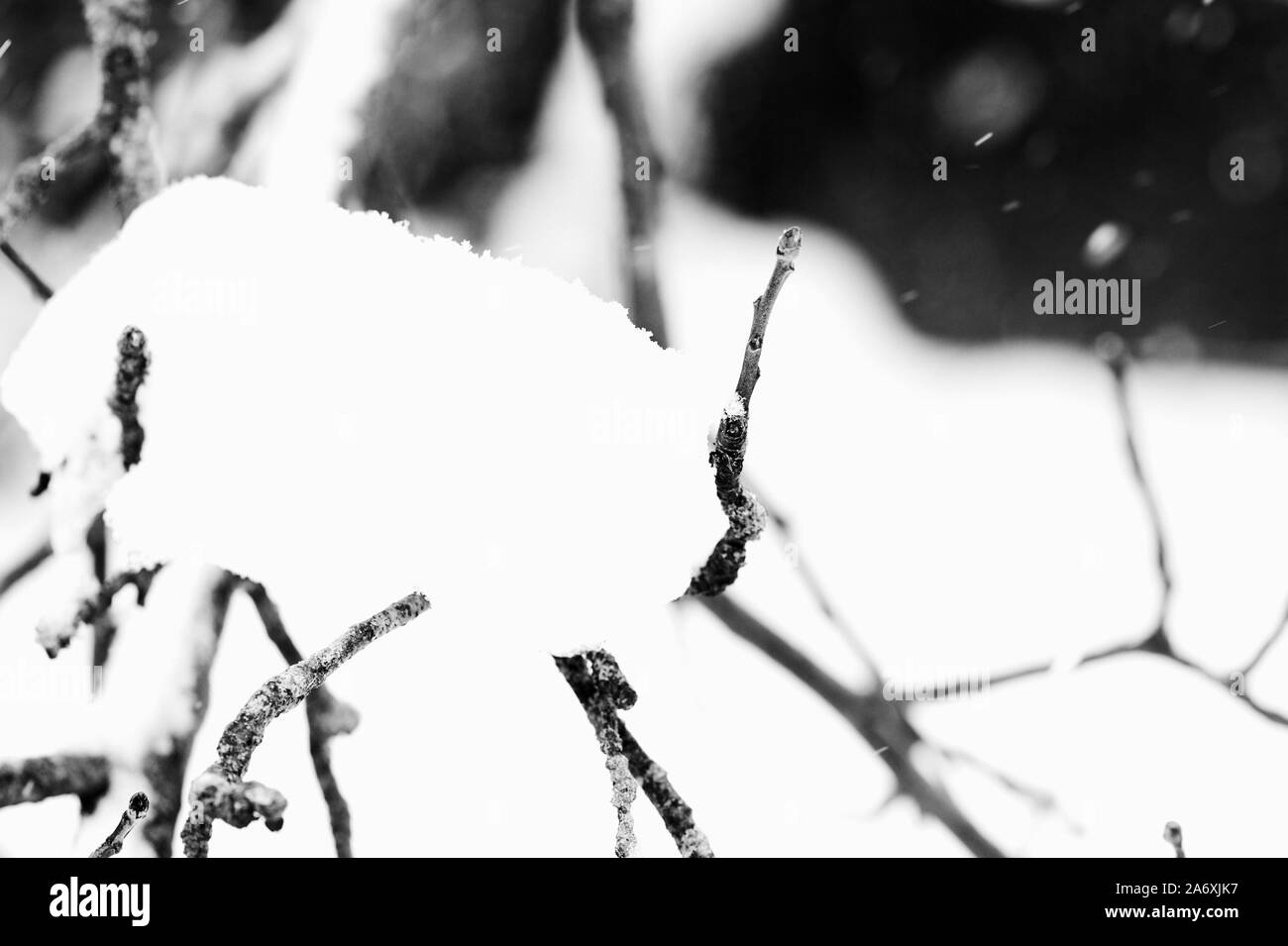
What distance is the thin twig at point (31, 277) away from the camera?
70 cm

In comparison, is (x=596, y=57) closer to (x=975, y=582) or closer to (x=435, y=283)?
(x=435, y=283)

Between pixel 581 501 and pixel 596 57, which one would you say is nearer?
pixel 581 501

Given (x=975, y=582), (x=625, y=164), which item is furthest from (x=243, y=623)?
(x=975, y=582)

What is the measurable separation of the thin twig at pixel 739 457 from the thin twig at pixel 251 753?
20 centimetres

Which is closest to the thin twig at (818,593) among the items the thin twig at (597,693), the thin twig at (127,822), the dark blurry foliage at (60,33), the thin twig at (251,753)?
the thin twig at (597,693)

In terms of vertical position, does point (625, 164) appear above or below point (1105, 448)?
above

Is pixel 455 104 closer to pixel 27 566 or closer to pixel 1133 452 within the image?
pixel 27 566

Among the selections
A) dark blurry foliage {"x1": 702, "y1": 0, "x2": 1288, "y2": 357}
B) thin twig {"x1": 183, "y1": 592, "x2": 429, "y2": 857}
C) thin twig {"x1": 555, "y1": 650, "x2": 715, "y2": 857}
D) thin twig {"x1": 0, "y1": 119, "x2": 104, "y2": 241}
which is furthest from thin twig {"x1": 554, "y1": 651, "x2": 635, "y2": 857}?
thin twig {"x1": 0, "y1": 119, "x2": 104, "y2": 241}

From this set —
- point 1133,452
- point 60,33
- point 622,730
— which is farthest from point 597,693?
point 60,33

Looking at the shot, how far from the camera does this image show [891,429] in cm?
74

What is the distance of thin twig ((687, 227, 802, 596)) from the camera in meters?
0.39

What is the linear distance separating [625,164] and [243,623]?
514 mm

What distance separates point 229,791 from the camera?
35cm
